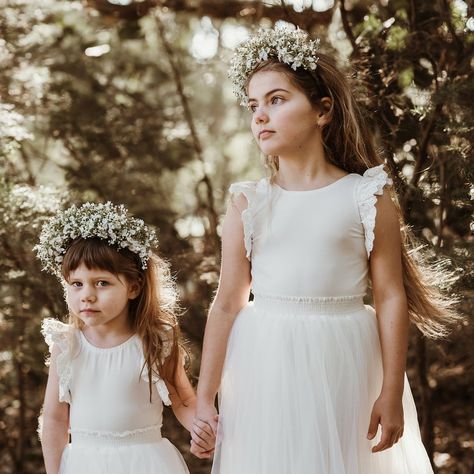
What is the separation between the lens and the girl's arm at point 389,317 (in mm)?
2447

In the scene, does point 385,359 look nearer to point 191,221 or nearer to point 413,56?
point 413,56

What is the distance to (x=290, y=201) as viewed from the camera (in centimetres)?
260

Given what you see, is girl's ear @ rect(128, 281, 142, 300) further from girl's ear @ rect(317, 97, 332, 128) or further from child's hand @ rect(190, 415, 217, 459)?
girl's ear @ rect(317, 97, 332, 128)

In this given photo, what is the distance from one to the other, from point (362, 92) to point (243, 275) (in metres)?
1.15

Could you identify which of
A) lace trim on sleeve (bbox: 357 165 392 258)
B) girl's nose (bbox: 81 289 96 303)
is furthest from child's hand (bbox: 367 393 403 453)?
girl's nose (bbox: 81 289 96 303)

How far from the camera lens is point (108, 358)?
2.79m

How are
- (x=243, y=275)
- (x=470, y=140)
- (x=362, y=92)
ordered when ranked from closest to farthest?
(x=243, y=275)
(x=470, y=140)
(x=362, y=92)

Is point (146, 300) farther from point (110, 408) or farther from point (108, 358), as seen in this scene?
point (110, 408)

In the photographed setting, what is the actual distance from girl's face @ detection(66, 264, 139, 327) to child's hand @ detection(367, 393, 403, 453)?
3.17ft

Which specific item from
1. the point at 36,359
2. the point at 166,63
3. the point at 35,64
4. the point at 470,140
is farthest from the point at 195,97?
the point at 470,140

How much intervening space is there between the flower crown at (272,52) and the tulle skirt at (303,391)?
2.56 feet

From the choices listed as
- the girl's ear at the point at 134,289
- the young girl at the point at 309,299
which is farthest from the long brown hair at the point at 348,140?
the girl's ear at the point at 134,289

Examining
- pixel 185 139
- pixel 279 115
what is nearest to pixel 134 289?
pixel 279 115

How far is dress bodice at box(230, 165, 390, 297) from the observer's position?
253cm
